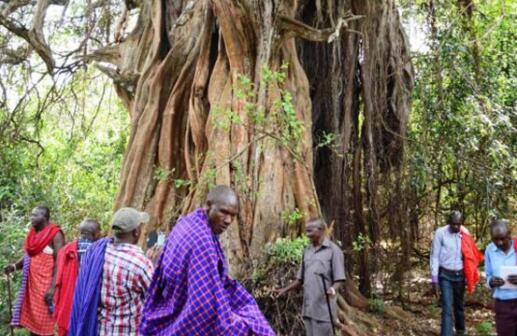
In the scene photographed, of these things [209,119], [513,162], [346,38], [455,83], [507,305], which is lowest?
[507,305]

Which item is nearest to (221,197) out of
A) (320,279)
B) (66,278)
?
A: (320,279)

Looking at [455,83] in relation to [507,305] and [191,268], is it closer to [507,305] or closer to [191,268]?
[507,305]

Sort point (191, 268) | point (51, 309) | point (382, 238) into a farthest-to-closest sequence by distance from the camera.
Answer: point (382, 238)
point (51, 309)
point (191, 268)

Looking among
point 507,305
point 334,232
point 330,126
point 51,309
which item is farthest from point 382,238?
point 51,309

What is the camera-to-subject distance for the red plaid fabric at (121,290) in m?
3.21

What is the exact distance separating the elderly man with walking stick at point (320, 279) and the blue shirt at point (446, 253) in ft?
7.07

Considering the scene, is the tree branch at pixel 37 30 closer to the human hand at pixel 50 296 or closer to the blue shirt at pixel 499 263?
the human hand at pixel 50 296

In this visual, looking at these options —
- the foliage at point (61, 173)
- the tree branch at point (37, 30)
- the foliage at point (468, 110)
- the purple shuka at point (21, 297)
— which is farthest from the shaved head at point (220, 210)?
the foliage at point (61, 173)

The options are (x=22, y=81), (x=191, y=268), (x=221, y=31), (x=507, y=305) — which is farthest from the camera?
(x=22, y=81)

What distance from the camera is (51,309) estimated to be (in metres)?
5.33

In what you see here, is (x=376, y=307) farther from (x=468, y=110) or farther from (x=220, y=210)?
(x=220, y=210)

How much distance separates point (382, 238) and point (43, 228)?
4755 millimetres

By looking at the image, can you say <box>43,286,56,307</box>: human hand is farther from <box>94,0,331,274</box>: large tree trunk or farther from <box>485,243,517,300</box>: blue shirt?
<box>485,243,517,300</box>: blue shirt

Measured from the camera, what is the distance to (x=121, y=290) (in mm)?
3211
